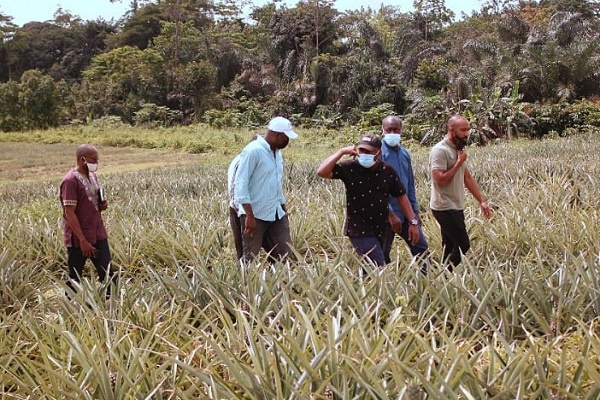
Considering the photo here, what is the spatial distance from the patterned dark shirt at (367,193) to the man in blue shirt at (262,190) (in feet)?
1.65

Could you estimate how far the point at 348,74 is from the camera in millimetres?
31703

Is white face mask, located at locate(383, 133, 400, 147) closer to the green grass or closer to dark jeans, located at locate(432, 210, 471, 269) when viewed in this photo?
dark jeans, located at locate(432, 210, 471, 269)

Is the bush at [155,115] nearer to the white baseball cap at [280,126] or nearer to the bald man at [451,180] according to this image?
the white baseball cap at [280,126]

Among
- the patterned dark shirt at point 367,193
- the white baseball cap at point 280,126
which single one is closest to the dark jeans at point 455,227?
the patterned dark shirt at point 367,193

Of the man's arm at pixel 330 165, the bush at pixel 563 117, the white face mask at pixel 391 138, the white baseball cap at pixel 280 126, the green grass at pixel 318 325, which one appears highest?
the white baseball cap at pixel 280 126

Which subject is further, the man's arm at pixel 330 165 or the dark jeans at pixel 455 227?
the dark jeans at pixel 455 227

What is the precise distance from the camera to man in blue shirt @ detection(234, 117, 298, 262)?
→ 4633 mm

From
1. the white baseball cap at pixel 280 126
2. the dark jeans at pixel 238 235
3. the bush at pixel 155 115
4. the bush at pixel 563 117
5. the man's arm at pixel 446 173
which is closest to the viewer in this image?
the white baseball cap at pixel 280 126

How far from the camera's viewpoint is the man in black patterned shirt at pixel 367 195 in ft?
14.4

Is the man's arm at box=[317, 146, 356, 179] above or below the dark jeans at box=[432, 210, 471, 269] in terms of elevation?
above

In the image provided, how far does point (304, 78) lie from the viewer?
33.1 meters

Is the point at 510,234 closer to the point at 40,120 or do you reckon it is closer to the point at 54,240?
the point at 54,240

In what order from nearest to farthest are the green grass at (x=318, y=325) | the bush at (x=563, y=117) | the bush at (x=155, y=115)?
the green grass at (x=318, y=325) → the bush at (x=563, y=117) → the bush at (x=155, y=115)

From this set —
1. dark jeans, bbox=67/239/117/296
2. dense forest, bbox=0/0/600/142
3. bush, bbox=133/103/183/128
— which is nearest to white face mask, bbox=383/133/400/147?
dark jeans, bbox=67/239/117/296
